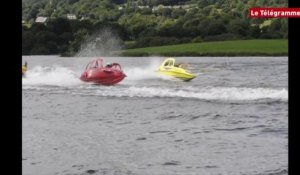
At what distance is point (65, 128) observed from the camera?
1393 centimetres

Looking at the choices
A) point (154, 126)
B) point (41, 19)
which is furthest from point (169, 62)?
point (154, 126)

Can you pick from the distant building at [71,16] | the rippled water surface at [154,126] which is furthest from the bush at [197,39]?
the distant building at [71,16]

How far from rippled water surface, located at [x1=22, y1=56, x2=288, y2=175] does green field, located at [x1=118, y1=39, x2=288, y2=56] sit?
815mm

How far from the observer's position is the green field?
2816cm

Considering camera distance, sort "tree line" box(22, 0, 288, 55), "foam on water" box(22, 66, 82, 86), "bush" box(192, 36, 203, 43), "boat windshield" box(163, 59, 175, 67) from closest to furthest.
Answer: "tree line" box(22, 0, 288, 55) → "boat windshield" box(163, 59, 175, 67) → "foam on water" box(22, 66, 82, 86) → "bush" box(192, 36, 203, 43)

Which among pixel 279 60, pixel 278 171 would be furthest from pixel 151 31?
pixel 278 171

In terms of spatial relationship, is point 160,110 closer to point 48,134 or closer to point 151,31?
point 48,134

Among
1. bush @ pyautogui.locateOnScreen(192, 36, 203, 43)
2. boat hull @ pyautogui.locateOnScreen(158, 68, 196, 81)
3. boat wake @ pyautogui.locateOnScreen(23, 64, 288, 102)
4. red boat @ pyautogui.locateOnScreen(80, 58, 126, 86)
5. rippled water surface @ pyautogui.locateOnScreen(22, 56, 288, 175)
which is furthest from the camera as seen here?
bush @ pyautogui.locateOnScreen(192, 36, 203, 43)

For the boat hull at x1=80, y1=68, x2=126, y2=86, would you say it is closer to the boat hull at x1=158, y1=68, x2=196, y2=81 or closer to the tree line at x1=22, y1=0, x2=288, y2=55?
the tree line at x1=22, y1=0, x2=288, y2=55

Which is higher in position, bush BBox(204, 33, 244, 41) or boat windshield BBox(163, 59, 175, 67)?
bush BBox(204, 33, 244, 41)

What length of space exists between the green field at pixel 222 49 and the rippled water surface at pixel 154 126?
82 centimetres

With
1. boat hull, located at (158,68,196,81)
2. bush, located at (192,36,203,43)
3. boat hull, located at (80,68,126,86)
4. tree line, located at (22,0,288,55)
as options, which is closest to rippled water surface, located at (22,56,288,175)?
boat hull, located at (158,68,196,81)
